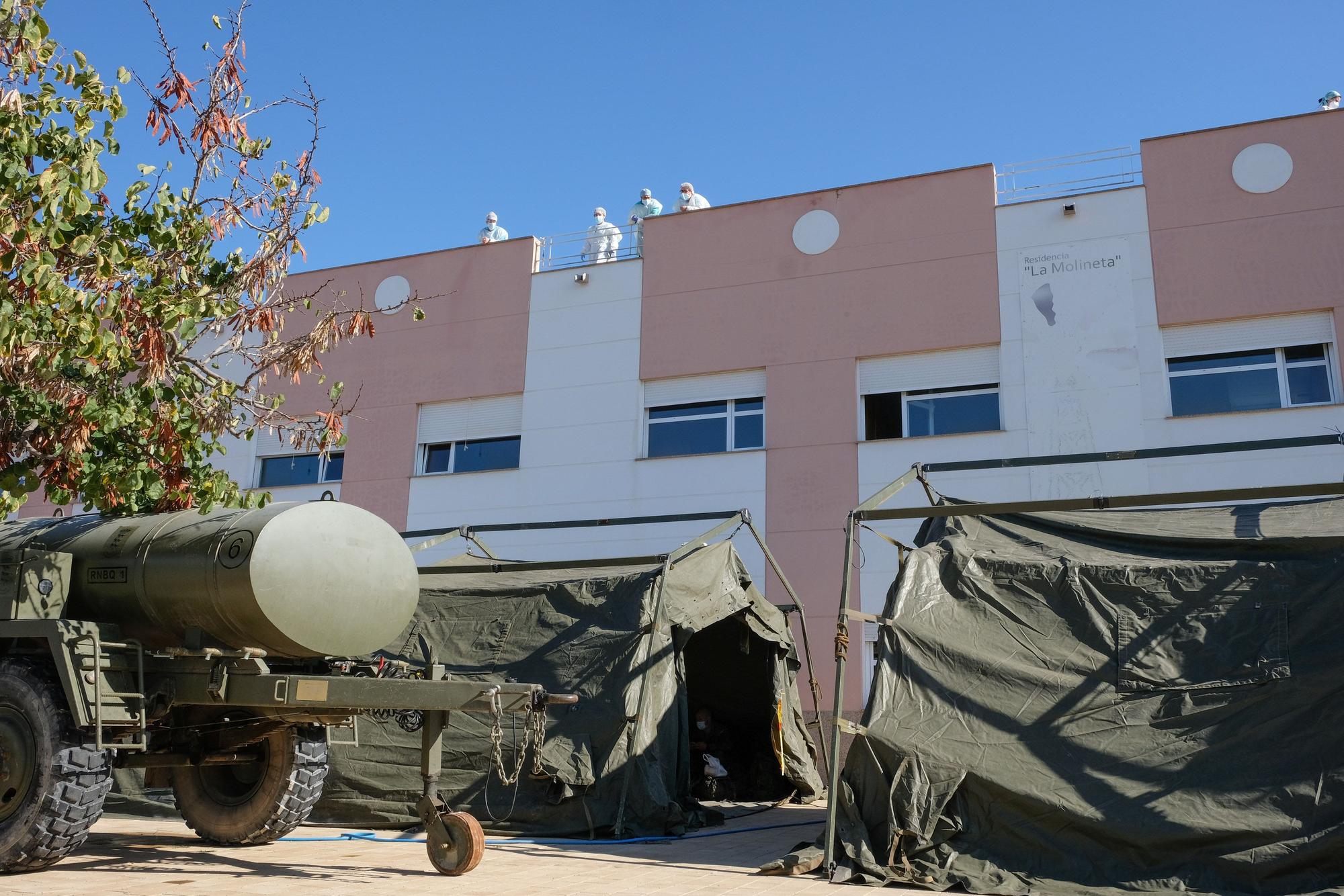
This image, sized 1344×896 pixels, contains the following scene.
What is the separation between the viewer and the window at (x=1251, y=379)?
14.2 meters

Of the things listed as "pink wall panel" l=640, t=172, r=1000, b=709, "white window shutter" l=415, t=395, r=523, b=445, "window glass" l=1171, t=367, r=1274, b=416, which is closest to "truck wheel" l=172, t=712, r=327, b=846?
"pink wall panel" l=640, t=172, r=1000, b=709

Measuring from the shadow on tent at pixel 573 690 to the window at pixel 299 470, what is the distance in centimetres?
771

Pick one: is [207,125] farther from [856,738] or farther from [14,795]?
[856,738]

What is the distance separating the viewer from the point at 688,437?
1659cm

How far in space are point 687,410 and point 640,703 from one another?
785cm

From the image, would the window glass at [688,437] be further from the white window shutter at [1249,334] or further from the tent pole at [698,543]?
the white window shutter at [1249,334]

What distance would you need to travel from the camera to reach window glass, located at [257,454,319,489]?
18.8m

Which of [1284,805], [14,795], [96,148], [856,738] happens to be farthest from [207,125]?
[1284,805]

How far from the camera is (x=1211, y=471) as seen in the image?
14070mm

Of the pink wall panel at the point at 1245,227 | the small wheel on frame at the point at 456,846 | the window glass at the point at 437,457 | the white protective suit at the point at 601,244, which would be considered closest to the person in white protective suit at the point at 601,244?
the white protective suit at the point at 601,244

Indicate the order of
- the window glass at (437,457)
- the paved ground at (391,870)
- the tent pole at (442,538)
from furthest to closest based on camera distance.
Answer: the window glass at (437,457) → the tent pole at (442,538) → the paved ground at (391,870)

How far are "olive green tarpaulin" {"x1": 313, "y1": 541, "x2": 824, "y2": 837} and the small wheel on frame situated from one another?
241cm

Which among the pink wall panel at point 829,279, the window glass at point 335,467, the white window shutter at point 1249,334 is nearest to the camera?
the white window shutter at point 1249,334

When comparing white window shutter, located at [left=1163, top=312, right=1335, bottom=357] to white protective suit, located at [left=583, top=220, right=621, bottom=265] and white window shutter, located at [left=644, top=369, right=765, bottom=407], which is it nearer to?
white window shutter, located at [left=644, top=369, right=765, bottom=407]
